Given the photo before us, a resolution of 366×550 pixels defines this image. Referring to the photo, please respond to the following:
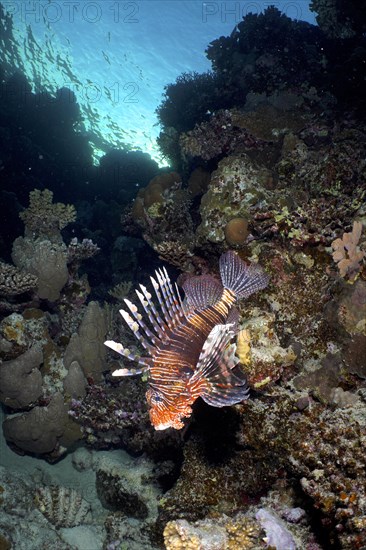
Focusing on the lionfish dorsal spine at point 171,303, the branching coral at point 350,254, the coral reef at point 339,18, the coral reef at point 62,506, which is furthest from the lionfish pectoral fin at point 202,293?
the coral reef at point 339,18

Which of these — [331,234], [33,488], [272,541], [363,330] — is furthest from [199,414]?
[33,488]

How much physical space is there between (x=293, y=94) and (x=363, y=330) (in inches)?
296

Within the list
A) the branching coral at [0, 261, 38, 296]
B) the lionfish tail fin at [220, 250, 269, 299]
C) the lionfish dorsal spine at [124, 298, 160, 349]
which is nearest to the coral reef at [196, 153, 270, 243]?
the lionfish tail fin at [220, 250, 269, 299]

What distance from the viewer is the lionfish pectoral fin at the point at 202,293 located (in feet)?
13.1

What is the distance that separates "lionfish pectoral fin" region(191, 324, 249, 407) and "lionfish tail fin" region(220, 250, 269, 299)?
1226mm

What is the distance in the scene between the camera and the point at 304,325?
14.1 feet

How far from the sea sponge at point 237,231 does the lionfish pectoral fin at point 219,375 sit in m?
2.96

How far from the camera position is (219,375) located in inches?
113

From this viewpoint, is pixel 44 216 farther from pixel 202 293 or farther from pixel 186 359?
pixel 186 359

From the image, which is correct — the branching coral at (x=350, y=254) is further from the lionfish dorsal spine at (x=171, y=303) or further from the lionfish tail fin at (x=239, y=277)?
the lionfish dorsal spine at (x=171, y=303)

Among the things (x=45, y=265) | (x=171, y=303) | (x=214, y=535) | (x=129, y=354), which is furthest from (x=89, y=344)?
(x=214, y=535)

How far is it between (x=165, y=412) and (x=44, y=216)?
6603mm

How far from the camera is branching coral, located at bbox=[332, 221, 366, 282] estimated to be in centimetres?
402

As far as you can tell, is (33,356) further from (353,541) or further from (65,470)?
(353,541)
